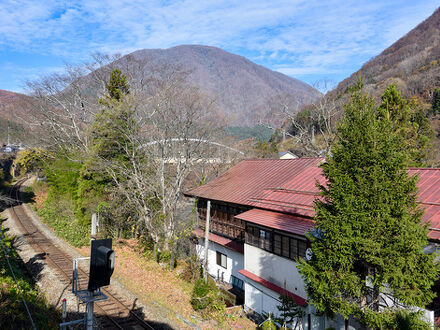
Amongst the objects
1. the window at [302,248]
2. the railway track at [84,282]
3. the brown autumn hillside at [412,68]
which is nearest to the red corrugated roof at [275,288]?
the window at [302,248]

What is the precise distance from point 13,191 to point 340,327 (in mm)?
46751

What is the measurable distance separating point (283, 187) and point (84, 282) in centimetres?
1173

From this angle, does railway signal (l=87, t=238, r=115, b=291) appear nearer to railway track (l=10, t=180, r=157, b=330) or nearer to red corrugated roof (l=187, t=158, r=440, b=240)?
railway track (l=10, t=180, r=157, b=330)

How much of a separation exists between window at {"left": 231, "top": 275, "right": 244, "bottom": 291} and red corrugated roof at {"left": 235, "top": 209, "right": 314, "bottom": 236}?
17.6 feet

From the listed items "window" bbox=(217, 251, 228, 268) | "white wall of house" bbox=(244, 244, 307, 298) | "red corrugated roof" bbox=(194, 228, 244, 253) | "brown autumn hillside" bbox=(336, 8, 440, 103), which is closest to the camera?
"white wall of house" bbox=(244, 244, 307, 298)

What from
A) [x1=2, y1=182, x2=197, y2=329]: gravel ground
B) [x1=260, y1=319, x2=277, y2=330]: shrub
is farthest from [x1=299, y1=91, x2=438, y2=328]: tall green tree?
[x1=2, y1=182, x2=197, y2=329]: gravel ground

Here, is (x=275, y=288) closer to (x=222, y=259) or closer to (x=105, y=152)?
(x=222, y=259)

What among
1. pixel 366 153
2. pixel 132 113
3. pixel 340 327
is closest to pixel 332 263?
pixel 366 153

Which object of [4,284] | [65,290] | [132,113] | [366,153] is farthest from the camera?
[132,113]

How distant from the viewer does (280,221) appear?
1459 centimetres

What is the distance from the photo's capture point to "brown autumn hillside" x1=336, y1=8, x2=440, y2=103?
237 feet

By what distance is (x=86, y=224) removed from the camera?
25.4 m

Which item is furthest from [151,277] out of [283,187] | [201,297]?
[283,187]

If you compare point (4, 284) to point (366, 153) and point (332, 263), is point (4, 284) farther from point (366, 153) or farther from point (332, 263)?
point (366, 153)
